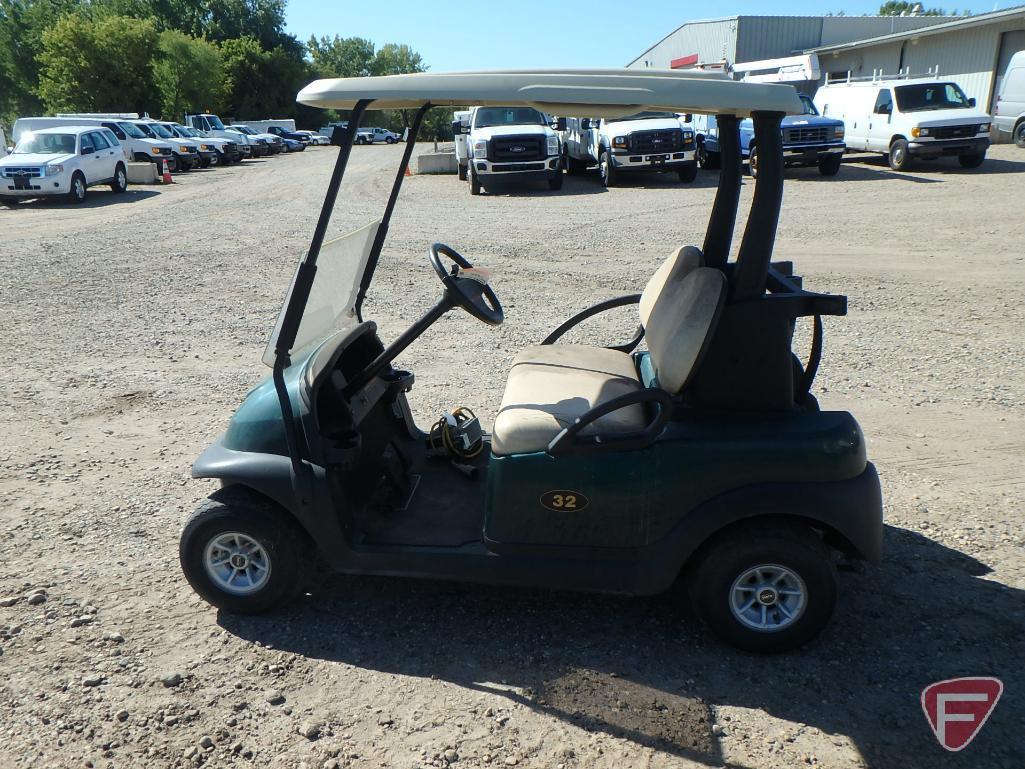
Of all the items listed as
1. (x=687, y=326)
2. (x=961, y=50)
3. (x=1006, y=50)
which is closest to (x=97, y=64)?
(x=961, y=50)

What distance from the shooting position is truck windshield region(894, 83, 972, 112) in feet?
59.2

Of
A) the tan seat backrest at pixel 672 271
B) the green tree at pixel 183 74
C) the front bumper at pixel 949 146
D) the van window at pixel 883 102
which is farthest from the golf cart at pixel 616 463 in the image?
the green tree at pixel 183 74

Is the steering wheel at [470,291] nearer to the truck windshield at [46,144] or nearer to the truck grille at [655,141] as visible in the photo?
the truck grille at [655,141]

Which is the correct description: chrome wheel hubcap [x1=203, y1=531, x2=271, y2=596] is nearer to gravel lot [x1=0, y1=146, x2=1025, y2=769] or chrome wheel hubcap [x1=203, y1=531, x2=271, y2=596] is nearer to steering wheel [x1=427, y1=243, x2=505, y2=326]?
gravel lot [x1=0, y1=146, x2=1025, y2=769]

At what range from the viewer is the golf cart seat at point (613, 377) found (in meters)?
2.93

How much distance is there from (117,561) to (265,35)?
70.4m

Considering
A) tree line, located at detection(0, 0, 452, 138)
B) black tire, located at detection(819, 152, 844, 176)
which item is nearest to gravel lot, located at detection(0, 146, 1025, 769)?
black tire, located at detection(819, 152, 844, 176)

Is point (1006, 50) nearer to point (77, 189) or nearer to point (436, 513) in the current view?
point (77, 189)

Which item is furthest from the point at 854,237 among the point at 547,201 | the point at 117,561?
the point at 117,561

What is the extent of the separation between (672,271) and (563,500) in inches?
47.5

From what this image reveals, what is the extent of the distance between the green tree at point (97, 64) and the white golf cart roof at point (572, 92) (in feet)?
154

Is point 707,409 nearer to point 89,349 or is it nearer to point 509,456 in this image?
point 509,456

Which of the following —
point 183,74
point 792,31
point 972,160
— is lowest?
point 972,160

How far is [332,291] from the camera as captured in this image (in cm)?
355
